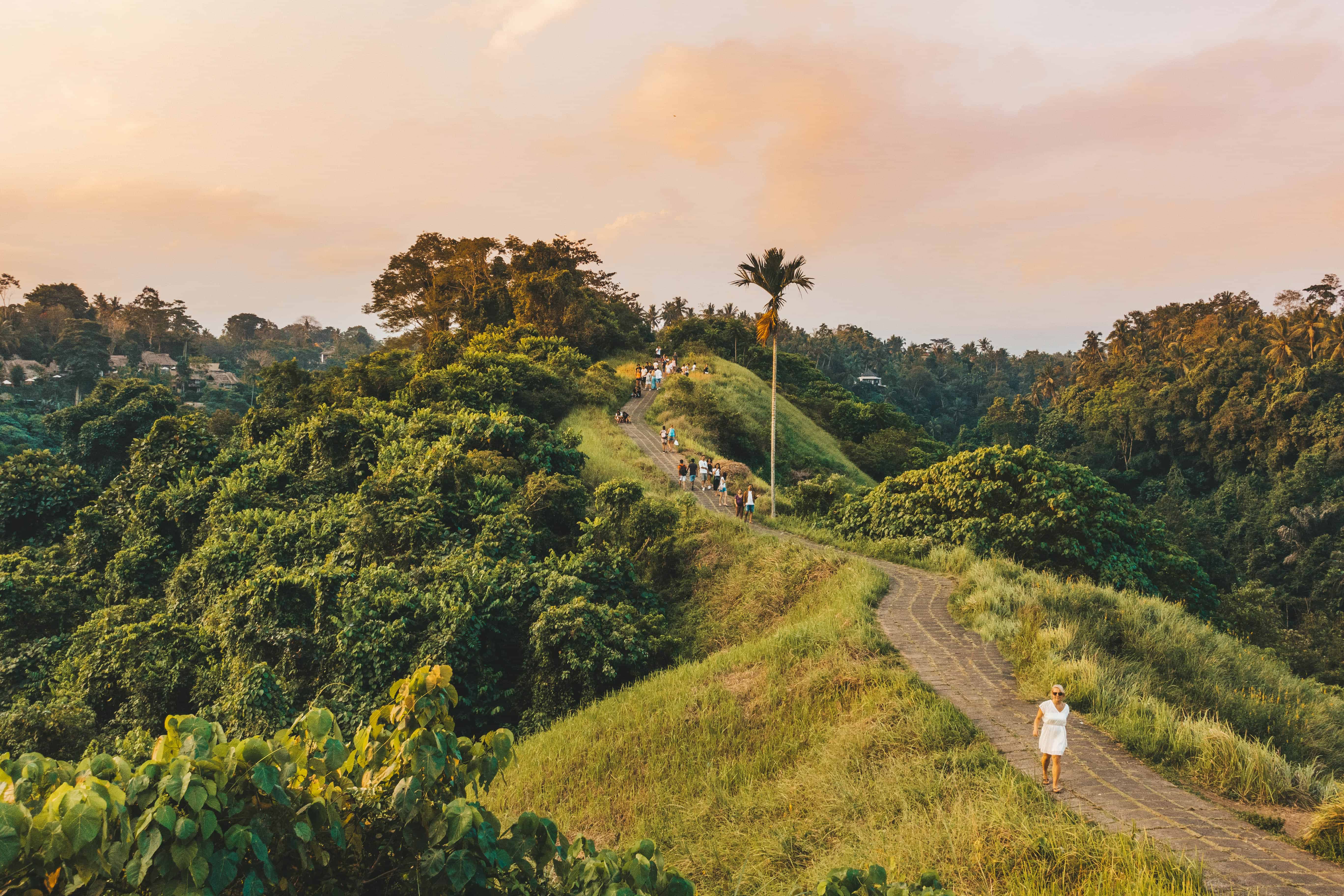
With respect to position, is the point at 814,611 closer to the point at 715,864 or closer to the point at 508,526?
the point at 715,864

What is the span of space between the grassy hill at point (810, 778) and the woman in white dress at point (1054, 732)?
31 centimetres

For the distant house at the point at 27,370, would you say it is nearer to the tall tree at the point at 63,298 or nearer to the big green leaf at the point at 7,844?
the tall tree at the point at 63,298

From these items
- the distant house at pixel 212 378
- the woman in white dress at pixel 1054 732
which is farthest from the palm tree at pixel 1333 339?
the distant house at pixel 212 378

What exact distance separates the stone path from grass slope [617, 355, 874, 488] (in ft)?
54.5

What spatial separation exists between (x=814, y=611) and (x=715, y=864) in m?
6.57

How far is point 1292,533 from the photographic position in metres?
41.7

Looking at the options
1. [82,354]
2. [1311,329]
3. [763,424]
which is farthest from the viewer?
[82,354]

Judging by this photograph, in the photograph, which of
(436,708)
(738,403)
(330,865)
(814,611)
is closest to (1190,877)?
(436,708)

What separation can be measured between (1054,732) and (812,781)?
8.26 ft

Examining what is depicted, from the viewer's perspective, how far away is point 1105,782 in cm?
646

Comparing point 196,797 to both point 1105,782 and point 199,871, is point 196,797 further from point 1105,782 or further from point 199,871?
point 1105,782

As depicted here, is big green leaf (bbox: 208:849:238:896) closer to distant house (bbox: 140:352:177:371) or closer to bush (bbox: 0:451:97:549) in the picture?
bush (bbox: 0:451:97:549)

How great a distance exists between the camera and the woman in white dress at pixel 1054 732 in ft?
20.5

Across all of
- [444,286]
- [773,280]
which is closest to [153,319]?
[444,286]
